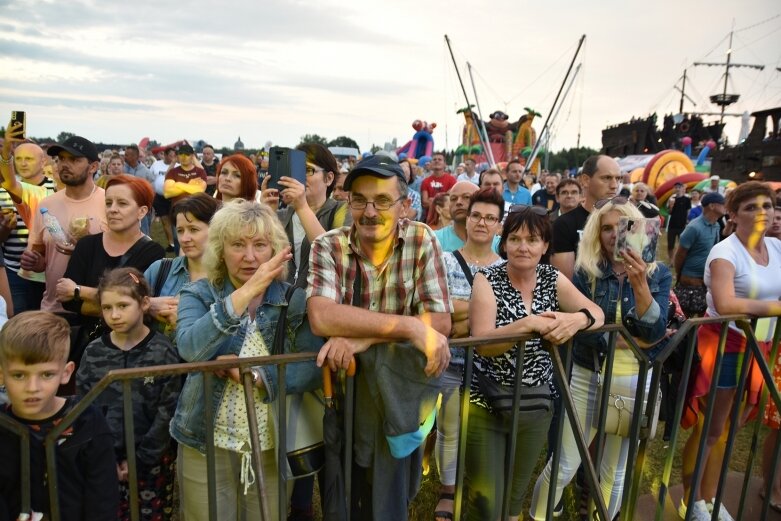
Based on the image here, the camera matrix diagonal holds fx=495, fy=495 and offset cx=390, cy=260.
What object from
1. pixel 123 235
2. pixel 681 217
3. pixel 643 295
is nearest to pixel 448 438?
pixel 643 295

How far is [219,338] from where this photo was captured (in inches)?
71.7

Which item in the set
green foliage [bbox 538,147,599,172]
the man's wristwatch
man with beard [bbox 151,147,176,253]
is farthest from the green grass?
green foliage [bbox 538,147,599,172]

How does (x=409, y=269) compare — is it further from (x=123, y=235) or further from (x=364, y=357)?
(x=123, y=235)

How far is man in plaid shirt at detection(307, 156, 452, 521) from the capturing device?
174 cm

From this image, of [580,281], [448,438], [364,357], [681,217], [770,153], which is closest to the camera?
[364,357]

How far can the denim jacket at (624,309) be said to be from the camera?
2.41 metres

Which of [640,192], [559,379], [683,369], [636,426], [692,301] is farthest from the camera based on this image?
[640,192]

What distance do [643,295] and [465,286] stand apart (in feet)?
2.97

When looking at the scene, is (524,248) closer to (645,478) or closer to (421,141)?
(645,478)

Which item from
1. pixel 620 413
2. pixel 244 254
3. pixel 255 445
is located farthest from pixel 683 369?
pixel 244 254

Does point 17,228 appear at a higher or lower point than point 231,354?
higher

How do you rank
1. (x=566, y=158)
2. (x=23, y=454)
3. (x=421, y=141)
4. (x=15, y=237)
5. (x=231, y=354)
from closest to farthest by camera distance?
(x=23, y=454), (x=231, y=354), (x=15, y=237), (x=421, y=141), (x=566, y=158)

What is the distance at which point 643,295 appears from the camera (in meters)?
2.37

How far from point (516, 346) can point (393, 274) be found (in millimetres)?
857
